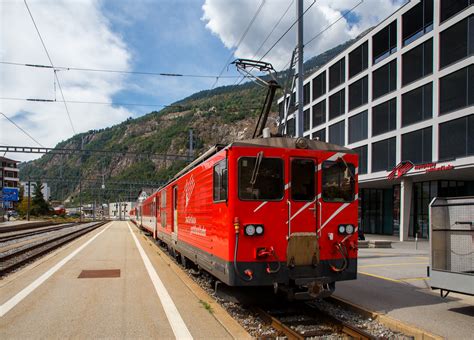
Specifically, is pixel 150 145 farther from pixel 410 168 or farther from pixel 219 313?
pixel 219 313

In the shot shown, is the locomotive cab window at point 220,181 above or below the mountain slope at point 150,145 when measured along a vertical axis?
below

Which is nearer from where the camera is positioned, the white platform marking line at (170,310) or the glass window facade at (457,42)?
the white platform marking line at (170,310)

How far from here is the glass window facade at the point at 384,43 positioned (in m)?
30.7

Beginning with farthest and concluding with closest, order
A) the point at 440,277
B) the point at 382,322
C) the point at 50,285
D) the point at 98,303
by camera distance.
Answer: the point at 50,285, the point at 98,303, the point at 440,277, the point at 382,322

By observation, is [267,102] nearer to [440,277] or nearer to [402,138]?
[440,277]

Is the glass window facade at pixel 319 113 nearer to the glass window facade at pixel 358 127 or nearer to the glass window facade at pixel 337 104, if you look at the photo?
the glass window facade at pixel 337 104

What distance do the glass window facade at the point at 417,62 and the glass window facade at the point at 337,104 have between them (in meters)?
8.09

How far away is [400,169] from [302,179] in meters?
24.5

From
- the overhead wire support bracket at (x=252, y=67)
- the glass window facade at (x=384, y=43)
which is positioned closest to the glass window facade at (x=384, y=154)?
the glass window facade at (x=384, y=43)

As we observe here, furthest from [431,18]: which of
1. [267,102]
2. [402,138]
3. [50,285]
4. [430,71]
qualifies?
[50,285]

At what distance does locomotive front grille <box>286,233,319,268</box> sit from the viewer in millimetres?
6840

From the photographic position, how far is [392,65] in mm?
30703

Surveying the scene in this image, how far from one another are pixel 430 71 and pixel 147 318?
26098mm

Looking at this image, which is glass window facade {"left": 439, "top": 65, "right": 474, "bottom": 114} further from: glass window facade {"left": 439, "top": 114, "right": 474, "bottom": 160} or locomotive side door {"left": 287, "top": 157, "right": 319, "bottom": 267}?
locomotive side door {"left": 287, "top": 157, "right": 319, "bottom": 267}
